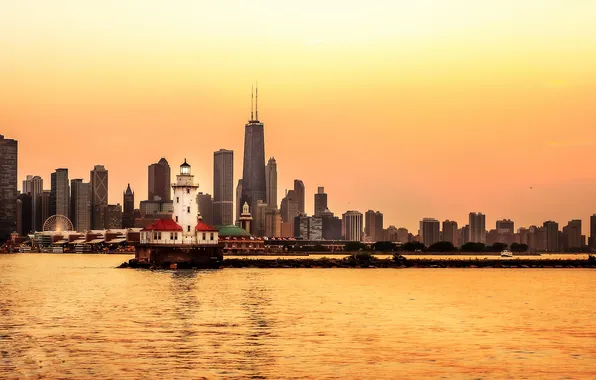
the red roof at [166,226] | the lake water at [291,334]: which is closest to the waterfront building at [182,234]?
the red roof at [166,226]

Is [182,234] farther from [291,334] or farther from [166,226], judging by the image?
[291,334]

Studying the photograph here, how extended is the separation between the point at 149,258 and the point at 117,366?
107 m

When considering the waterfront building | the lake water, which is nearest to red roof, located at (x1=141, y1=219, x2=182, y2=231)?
the waterfront building

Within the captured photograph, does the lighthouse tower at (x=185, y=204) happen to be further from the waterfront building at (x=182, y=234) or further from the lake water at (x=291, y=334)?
the lake water at (x=291, y=334)

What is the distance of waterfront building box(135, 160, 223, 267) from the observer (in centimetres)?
14625

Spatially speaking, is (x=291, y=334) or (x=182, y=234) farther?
(x=182, y=234)

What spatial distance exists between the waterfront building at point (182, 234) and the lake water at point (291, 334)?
139 feet

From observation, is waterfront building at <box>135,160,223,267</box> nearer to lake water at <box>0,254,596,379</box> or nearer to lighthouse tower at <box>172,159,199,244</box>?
lighthouse tower at <box>172,159,199,244</box>

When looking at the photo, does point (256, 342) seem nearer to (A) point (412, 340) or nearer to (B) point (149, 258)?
(A) point (412, 340)

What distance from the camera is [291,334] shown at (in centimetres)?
5809

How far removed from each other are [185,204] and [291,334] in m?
92.2

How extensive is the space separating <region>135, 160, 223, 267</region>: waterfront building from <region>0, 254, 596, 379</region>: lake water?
42306 millimetres

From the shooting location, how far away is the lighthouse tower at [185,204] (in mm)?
147375

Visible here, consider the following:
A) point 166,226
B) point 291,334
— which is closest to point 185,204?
point 166,226
